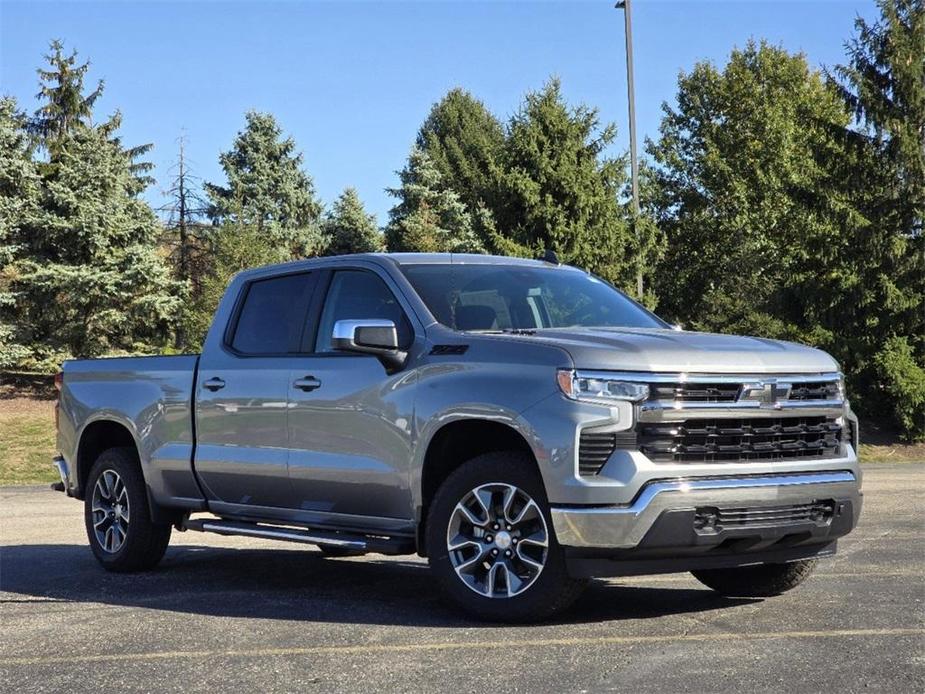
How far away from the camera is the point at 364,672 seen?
17.5 ft

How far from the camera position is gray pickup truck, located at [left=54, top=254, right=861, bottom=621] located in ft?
19.8

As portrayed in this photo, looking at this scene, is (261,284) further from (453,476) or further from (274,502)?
(453,476)

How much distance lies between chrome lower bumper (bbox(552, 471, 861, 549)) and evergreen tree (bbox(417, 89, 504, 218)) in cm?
3629

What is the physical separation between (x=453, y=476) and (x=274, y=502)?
5.59 feet

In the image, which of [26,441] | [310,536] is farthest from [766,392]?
Result: [26,441]

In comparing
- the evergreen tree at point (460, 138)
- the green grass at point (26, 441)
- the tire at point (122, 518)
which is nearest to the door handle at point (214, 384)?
the tire at point (122, 518)

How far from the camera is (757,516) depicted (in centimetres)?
614

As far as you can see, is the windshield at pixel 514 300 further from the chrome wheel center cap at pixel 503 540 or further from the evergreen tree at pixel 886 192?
the evergreen tree at pixel 886 192

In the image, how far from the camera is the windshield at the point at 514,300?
7.25m

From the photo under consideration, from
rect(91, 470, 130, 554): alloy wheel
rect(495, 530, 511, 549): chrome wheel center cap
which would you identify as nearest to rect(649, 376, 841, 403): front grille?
rect(495, 530, 511, 549): chrome wheel center cap

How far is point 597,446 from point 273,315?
9.71 ft

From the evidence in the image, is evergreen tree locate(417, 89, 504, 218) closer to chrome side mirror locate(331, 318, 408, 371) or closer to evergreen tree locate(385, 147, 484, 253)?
evergreen tree locate(385, 147, 484, 253)

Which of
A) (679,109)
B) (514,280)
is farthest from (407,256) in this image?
(679,109)

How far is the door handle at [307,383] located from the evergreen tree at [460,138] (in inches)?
1371
